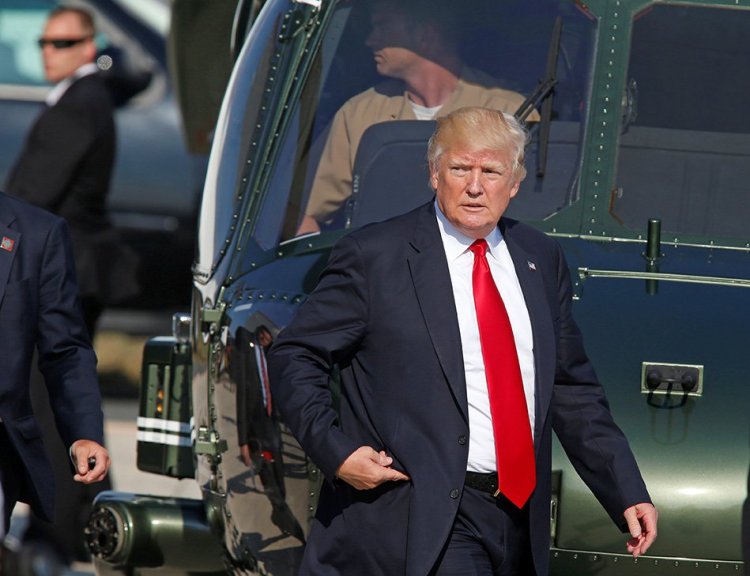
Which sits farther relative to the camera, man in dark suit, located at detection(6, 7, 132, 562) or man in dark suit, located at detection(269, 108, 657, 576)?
man in dark suit, located at detection(6, 7, 132, 562)

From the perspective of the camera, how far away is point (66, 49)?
8219 mm

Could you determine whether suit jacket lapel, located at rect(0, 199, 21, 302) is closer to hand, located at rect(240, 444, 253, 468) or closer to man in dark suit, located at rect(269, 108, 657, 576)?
man in dark suit, located at rect(269, 108, 657, 576)

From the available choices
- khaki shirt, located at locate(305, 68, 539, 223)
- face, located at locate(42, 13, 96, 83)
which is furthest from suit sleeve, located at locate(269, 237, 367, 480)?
face, located at locate(42, 13, 96, 83)

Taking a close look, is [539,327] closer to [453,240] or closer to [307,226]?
[453,240]

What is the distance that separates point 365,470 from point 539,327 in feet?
1.77

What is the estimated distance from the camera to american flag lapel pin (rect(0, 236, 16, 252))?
438 centimetres

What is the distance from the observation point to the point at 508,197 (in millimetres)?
4117

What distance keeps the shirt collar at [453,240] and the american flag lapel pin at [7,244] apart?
3.44ft

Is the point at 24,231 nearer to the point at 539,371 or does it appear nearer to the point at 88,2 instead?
the point at 539,371

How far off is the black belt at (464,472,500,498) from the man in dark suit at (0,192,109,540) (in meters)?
0.96

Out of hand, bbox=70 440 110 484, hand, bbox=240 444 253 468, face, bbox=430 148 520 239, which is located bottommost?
hand, bbox=240 444 253 468

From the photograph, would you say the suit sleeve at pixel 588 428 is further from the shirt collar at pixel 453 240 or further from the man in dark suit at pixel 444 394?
the shirt collar at pixel 453 240

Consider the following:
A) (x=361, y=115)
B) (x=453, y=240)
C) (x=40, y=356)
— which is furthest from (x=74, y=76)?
(x=453, y=240)

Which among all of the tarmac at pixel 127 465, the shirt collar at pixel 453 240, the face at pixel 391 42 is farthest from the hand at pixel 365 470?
the tarmac at pixel 127 465
